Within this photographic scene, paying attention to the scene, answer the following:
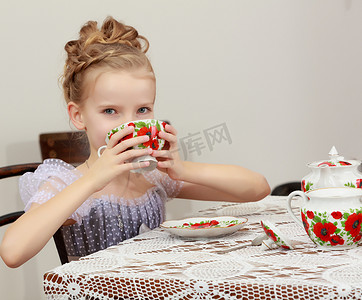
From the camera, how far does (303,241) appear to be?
3.11 ft

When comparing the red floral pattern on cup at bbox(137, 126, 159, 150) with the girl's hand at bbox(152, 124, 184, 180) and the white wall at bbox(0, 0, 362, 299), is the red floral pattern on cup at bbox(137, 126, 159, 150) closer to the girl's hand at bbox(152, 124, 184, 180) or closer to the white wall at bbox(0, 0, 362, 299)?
the girl's hand at bbox(152, 124, 184, 180)

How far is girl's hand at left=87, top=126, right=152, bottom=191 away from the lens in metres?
1.08

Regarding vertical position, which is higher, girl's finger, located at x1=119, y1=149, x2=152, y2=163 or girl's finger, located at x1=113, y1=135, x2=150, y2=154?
girl's finger, located at x1=113, y1=135, x2=150, y2=154

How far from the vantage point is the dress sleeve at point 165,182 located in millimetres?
1477

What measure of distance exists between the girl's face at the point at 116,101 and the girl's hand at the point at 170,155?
0.36 feet

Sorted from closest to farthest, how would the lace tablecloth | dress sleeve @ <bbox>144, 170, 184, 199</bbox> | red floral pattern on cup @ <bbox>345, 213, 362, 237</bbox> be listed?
the lace tablecloth, red floral pattern on cup @ <bbox>345, 213, 362, 237</bbox>, dress sleeve @ <bbox>144, 170, 184, 199</bbox>

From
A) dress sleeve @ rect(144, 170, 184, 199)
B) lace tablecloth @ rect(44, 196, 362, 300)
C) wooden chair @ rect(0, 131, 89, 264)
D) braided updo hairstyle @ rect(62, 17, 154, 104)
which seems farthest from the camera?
wooden chair @ rect(0, 131, 89, 264)

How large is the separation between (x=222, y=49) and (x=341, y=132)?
0.88 metres

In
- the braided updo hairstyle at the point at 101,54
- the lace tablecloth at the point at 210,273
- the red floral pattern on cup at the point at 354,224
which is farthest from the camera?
the braided updo hairstyle at the point at 101,54

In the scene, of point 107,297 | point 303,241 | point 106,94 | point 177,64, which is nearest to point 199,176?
point 106,94

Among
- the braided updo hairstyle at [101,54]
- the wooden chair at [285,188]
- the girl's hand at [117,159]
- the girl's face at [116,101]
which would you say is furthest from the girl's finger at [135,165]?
the wooden chair at [285,188]

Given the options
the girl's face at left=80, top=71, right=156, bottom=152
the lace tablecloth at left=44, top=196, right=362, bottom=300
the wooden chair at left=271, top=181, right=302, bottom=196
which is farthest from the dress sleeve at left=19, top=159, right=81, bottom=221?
the wooden chair at left=271, top=181, right=302, bottom=196

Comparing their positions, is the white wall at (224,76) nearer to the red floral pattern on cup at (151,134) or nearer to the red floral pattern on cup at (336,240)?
the red floral pattern on cup at (151,134)

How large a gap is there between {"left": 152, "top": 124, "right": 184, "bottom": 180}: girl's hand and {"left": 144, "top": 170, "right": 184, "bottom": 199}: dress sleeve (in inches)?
7.4
